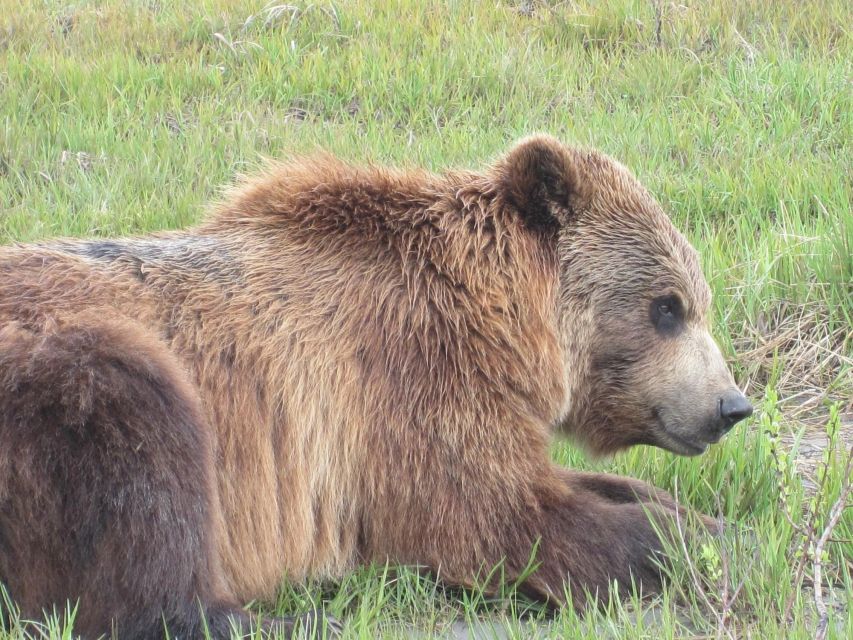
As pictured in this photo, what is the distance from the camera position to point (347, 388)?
429 centimetres

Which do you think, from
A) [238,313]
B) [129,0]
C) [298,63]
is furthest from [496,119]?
[238,313]

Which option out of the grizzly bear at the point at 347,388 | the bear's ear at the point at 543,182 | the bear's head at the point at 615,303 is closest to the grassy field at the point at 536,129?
the grizzly bear at the point at 347,388

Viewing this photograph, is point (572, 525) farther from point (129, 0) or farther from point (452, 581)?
point (129, 0)

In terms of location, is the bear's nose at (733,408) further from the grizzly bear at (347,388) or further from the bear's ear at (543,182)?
the bear's ear at (543,182)

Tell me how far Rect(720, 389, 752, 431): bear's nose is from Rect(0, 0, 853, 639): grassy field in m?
0.31

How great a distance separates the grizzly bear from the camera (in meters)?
3.54

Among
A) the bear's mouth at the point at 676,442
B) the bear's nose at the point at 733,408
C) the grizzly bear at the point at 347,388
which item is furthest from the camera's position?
the bear's mouth at the point at 676,442

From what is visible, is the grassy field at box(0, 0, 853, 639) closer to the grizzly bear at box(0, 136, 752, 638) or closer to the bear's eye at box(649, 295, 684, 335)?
the grizzly bear at box(0, 136, 752, 638)

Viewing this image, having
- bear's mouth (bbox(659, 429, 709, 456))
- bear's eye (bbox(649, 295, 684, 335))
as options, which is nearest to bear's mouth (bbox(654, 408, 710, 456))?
bear's mouth (bbox(659, 429, 709, 456))

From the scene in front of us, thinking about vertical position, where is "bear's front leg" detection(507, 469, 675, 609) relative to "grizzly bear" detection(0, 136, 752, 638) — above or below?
below

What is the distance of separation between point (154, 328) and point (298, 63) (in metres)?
5.10

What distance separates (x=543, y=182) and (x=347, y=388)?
1.15 m

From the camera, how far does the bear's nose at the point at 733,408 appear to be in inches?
175

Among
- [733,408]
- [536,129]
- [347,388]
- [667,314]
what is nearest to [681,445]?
[733,408]
